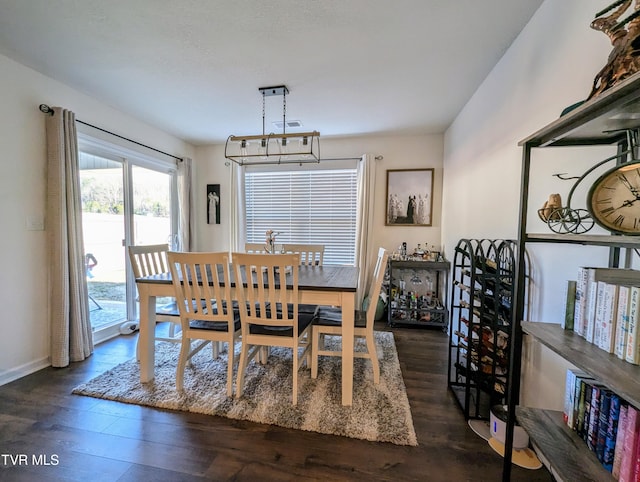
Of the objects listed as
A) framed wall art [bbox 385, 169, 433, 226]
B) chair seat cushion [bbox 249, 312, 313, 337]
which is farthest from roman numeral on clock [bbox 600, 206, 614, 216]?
framed wall art [bbox 385, 169, 433, 226]

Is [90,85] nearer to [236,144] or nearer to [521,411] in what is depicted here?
[236,144]

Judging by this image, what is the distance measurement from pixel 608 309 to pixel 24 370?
12.3 ft

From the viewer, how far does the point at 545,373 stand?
1.44 metres

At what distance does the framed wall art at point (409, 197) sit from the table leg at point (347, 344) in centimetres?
223

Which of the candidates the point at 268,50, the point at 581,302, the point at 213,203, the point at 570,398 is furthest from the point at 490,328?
the point at 213,203

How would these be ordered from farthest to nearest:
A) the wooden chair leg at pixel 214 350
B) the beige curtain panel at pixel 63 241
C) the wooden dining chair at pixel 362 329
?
1. the wooden chair leg at pixel 214 350
2. the beige curtain panel at pixel 63 241
3. the wooden dining chair at pixel 362 329

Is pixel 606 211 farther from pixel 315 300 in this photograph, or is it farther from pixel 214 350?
pixel 214 350

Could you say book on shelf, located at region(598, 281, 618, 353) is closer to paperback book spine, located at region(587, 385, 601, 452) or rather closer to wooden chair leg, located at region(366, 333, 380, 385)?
paperback book spine, located at region(587, 385, 601, 452)

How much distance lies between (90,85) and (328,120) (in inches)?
92.9

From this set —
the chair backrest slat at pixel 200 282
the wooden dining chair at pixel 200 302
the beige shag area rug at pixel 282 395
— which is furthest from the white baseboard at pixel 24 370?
the chair backrest slat at pixel 200 282

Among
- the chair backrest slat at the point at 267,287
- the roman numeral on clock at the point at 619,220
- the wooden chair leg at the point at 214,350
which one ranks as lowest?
the wooden chair leg at the point at 214,350

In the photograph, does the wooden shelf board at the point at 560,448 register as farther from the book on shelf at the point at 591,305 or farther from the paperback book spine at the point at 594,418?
the book on shelf at the point at 591,305

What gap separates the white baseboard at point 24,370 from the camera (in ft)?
6.94

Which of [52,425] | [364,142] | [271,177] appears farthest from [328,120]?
[52,425]
